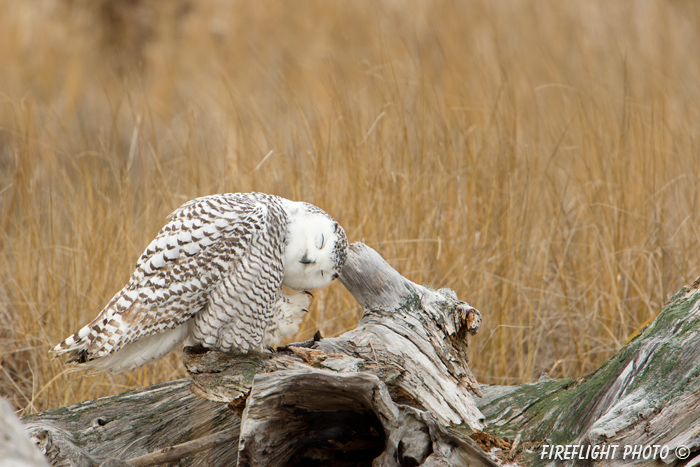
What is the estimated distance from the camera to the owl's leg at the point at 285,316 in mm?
2531

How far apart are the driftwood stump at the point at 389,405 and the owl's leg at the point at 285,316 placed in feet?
0.30

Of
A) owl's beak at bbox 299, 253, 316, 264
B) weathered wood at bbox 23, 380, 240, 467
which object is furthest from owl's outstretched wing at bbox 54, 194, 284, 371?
weathered wood at bbox 23, 380, 240, 467

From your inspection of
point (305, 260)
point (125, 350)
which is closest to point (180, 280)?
point (125, 350)

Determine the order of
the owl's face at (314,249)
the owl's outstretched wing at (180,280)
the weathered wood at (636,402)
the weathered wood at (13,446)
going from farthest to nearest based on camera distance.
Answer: the owl's face at (314,249)
the owl's outstretched wing at (180,280)
the weathered wood at (636,402)
the weathered wood at (13,446)

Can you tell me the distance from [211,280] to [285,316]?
1.35ft

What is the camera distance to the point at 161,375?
10.9 feet

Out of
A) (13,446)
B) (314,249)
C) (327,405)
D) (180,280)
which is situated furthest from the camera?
(314,249)

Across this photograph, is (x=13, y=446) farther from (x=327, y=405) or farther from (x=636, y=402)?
(x=636, y=402)

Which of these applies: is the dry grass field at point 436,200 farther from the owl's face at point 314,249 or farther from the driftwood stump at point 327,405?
the owl's face at point 314,249

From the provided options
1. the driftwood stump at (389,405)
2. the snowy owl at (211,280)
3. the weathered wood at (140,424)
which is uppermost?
the snowy owl at (211,280)

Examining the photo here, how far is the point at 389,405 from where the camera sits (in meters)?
1.83

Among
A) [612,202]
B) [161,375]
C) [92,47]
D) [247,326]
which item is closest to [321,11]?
[92,47]

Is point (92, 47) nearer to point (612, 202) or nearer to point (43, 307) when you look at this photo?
point (43, 307)

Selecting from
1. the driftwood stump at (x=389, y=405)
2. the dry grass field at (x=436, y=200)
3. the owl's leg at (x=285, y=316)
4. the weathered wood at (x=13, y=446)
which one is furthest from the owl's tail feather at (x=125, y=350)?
the weathered wood at (x=13, y=446)
